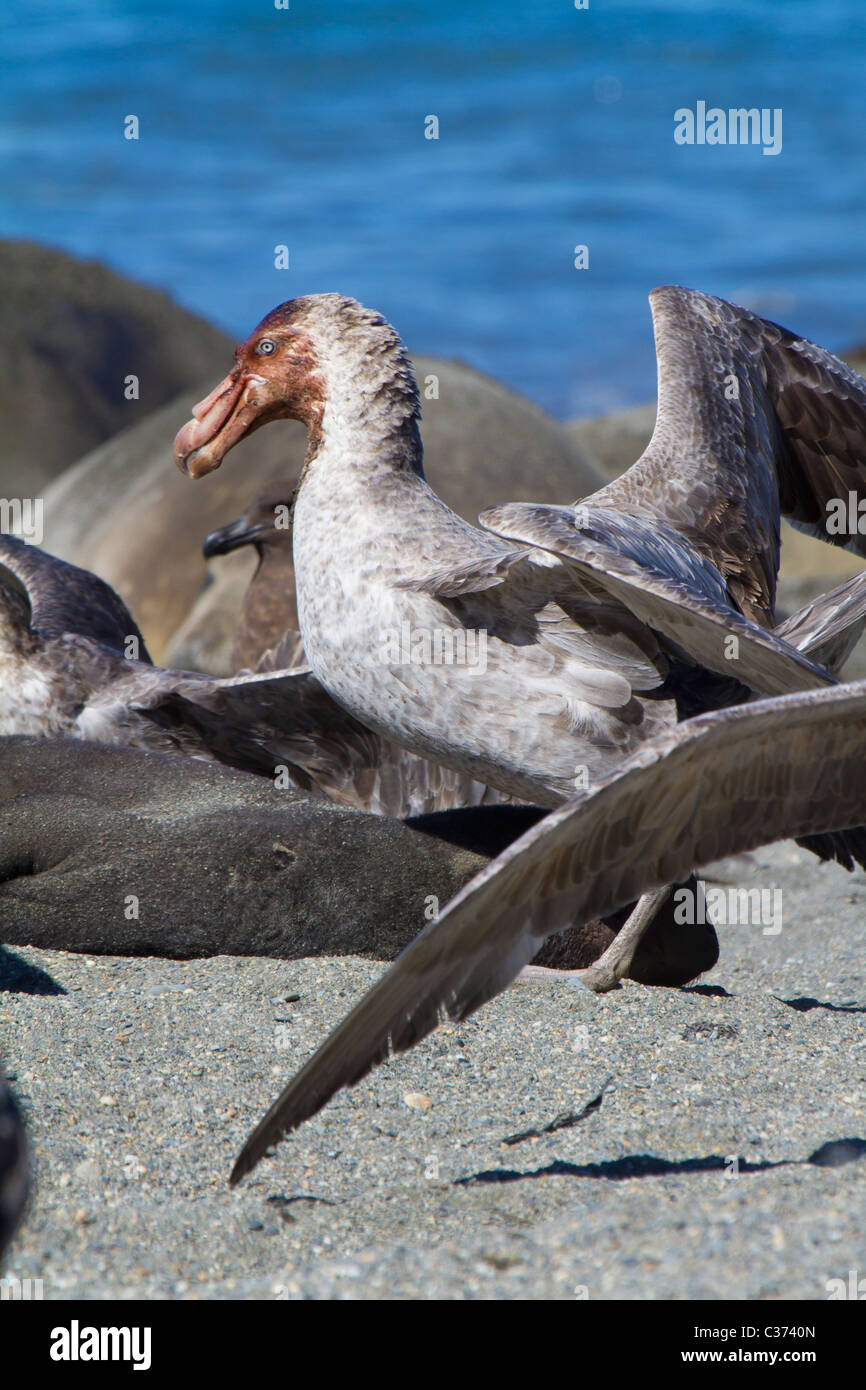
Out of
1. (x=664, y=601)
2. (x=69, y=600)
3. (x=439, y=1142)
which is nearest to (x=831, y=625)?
(x=664, y=601)

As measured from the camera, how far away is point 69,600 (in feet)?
23.3

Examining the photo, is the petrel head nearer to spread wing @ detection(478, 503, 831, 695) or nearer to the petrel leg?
spread wing @ detection(478, 503, 831, 695)

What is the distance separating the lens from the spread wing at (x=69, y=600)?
6.91m

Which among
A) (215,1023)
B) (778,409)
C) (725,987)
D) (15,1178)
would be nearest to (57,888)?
(215,1023)

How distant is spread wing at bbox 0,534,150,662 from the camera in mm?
6914

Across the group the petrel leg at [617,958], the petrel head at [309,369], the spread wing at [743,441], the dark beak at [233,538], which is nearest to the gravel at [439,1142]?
the petrel leg at [617,958]

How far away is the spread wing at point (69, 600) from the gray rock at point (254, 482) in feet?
8.12

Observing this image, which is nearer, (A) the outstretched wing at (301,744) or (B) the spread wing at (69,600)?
(A) the outstretched wing at (301,744)

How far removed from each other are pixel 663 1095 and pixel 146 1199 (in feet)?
4.06

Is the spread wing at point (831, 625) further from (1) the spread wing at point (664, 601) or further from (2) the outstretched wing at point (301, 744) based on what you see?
(2) the outstretched wing at point (301, 744)

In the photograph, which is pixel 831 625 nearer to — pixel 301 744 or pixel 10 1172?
pixel 301 744

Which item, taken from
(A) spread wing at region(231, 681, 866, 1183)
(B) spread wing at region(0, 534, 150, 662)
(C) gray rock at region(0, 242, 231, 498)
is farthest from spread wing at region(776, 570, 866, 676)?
(C) gray rock at region(0, 242, 231, 498)

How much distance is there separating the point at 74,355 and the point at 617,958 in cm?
1218
